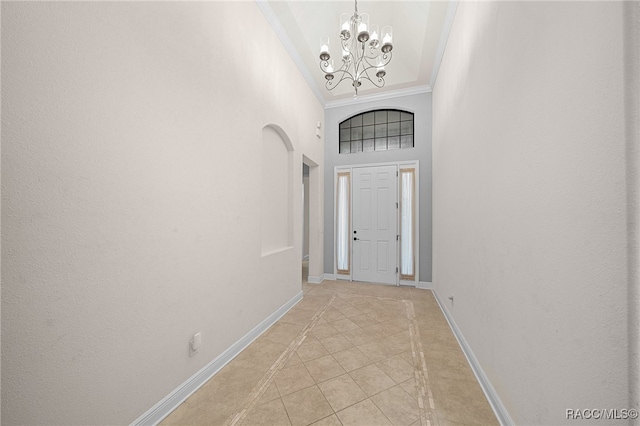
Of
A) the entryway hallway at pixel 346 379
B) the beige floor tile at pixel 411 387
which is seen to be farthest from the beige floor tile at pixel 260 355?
the beige floor tile at pixel 411 387

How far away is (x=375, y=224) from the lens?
4.74 metres

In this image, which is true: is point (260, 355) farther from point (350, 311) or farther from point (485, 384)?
point (485, 384)

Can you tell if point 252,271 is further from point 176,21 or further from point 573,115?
point 573,115

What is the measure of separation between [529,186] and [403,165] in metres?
3.46

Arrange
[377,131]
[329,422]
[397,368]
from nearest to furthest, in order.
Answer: [329,422] < [397,368] < [377,131]

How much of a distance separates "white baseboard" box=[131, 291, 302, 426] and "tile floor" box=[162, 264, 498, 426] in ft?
0.14

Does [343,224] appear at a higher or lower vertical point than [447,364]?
higher

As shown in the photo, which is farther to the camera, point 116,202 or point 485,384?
point 485,384

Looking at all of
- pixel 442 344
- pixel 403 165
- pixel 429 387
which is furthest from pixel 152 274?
pixel 403 165

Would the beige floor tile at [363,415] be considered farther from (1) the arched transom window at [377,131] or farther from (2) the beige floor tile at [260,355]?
(1) the arched transom window at [377,131]

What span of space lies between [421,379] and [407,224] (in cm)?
299

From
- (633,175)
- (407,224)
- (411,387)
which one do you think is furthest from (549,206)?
(407,224)

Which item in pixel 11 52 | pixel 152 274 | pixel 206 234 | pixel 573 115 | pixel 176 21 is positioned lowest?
pixel 152 274

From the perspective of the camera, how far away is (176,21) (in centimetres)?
166
